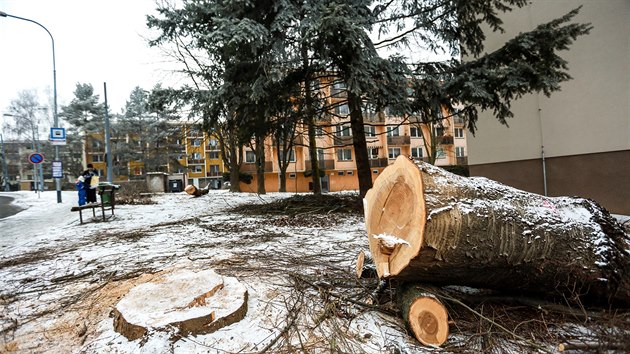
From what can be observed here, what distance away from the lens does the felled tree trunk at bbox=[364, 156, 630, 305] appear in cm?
205

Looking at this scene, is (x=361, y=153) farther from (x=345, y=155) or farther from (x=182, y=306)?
(x=345, y=155)

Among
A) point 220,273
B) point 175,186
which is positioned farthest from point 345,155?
point 220,273

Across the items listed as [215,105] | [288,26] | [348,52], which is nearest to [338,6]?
[348,52]

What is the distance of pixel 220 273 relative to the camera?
324 centimetres

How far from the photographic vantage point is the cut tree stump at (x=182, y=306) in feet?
6.73

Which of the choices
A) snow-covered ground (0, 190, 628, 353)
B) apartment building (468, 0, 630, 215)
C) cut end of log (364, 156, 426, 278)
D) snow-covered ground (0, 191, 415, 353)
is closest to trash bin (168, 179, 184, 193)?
snow-covered ground (0, 191, 415, 353)

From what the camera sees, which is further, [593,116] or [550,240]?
[593,116]

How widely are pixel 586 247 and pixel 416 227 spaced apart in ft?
4.39

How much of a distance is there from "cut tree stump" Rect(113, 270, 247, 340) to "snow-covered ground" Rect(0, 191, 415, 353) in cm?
7

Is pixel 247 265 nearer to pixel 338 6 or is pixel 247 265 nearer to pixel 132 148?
pixel 338 6

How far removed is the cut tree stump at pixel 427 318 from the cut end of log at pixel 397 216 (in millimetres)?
233

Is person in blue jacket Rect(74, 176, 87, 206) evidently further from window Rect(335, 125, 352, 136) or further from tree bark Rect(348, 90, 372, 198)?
tree bark Rect(348, 90, 372, 198)

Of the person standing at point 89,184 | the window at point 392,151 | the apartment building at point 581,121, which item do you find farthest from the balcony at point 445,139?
the person standing at point 89,184

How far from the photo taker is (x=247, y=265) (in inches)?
139
